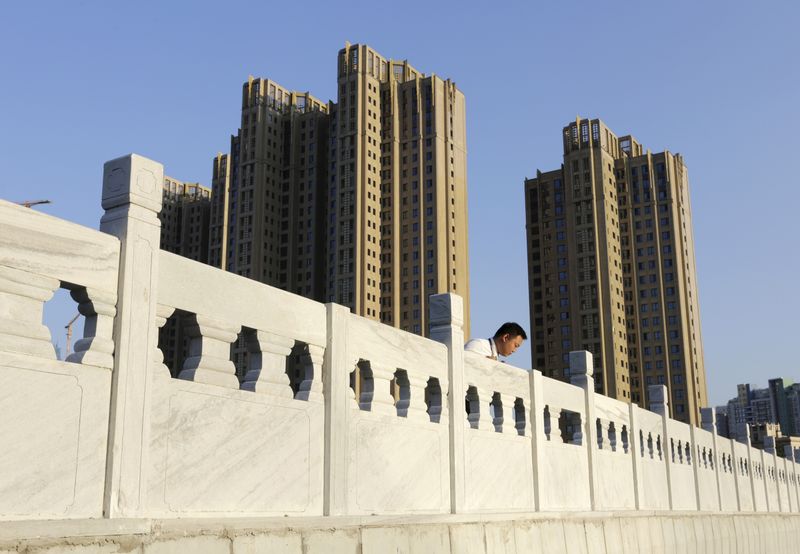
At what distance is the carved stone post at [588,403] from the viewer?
12609 millimetres

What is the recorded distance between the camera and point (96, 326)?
5082 millimetres

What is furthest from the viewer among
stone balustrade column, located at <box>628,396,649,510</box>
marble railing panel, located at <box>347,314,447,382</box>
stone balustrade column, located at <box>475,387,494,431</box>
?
stone balustrade column, located at <box>628,396,649,510</box>

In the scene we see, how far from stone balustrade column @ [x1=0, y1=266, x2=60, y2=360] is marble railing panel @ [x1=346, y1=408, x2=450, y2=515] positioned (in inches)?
117

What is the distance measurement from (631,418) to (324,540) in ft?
31.9

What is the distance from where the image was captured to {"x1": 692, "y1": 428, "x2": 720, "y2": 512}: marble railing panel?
1852 centimetres

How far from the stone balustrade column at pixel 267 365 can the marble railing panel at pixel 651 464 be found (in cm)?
975

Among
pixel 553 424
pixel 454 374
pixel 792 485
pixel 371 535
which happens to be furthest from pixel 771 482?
pixel 371 535

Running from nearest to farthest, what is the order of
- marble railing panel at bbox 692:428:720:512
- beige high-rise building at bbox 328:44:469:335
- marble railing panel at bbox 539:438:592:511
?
marble railing panel at bbox 539:438:592:511, marble railing panel at bbox 692:428:720:512, beige high-rise building at bbox 328:44:469:335

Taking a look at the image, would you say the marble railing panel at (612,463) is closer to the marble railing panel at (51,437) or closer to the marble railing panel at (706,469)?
the marble railing panel at (706,469)

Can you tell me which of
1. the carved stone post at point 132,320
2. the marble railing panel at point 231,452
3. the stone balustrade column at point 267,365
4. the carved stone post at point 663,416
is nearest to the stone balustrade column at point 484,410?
the marble railing panel at point 231,452

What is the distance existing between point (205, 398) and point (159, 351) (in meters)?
0.51

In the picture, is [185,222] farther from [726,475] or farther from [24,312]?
[24,312]

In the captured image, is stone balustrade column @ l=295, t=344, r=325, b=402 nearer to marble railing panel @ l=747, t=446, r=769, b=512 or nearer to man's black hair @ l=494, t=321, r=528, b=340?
man's black hair @ l=494, t=321, r=528, b=340

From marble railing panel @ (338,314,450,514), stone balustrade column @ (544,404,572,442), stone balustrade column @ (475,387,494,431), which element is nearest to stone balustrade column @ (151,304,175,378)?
marble railing panel @ (338,314,450,514)
